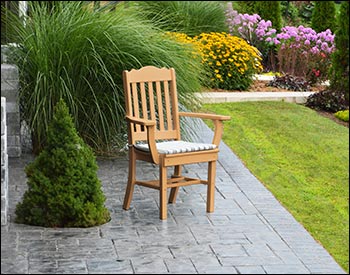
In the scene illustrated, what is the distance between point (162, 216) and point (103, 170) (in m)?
1.83

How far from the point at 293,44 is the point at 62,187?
8.79 metres

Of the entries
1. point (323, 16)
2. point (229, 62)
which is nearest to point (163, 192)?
point (229, 62)

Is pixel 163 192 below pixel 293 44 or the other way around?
the other way around

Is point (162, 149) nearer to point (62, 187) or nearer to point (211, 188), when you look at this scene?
point (211, 188)

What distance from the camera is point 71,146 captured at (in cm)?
641

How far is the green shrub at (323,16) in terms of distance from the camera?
16719mm

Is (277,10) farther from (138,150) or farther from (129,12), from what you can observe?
(138,150)

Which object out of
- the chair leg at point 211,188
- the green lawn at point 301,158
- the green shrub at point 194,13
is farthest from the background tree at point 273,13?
the chair leg at point 211,188

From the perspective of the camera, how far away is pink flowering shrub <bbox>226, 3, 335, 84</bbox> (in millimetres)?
14047

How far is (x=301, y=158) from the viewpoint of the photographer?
942 cm

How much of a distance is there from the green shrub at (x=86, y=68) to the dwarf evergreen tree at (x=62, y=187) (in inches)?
75.6

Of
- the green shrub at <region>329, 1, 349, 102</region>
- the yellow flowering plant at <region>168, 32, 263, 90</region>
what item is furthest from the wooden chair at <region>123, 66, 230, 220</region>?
the yellow flowering plant at <region>168, 32, 263, 90</region>

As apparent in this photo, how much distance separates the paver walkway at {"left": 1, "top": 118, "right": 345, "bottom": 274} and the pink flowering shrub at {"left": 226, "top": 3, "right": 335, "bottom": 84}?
21.9ft

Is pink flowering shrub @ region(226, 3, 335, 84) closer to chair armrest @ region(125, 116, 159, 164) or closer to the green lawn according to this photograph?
the green lawn
